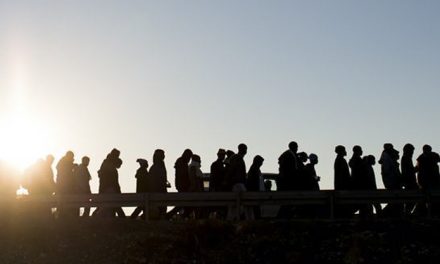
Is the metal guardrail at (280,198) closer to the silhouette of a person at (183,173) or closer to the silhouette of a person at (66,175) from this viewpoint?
the silhouette of a person at (183,173)

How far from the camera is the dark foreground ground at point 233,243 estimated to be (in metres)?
18.0

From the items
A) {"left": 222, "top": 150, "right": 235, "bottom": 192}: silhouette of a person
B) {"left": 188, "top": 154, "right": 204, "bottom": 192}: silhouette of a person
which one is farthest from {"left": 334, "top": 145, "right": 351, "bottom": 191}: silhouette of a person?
{"left": 188, "top": 154, "right": 204, "bottom": 192}: silhouette of a person

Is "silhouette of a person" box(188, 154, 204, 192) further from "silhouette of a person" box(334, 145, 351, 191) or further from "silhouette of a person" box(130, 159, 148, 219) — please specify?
"silhouette of a person" box(334, 145, 351, 191)

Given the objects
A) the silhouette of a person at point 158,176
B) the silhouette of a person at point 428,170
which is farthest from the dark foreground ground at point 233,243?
the silhouette of a person at point 428,170

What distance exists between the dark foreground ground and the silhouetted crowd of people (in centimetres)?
171

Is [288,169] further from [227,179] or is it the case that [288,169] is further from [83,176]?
[83,176]

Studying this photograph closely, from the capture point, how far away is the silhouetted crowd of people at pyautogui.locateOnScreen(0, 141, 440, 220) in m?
21.8

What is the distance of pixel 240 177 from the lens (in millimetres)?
21859

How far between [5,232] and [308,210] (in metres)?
6.96

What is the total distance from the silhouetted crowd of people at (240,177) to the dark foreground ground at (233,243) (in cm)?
171

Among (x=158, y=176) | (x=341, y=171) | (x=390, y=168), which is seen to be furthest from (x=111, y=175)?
(x=390, y=168)

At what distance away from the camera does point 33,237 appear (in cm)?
2023

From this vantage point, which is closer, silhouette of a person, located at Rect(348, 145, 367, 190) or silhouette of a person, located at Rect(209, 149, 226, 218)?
silhouette of a person, located at Rect(348, 145, 367, 190)

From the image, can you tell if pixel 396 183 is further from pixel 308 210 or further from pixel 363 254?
pixel 363 254
